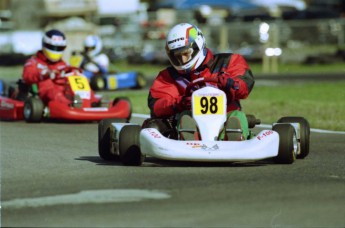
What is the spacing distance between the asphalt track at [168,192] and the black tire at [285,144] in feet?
0.26

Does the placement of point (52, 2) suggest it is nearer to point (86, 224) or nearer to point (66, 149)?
point (66, 149)

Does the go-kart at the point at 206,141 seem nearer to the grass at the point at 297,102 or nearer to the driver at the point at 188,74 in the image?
the driver at the point at 188,74

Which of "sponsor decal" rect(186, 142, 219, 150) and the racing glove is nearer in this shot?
"sponsor decal" rect(186, 142, 219, 150)

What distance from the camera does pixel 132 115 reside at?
14414mm

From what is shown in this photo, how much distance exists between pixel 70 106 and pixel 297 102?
3930mm

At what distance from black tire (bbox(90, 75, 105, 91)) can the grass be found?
25 cm

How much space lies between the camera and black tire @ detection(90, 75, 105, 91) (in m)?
20.1

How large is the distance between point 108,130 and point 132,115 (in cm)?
550

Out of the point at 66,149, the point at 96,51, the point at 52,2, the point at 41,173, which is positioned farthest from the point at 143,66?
the point at 41,173

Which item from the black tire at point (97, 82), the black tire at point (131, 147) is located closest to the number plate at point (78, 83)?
the black tire at point (131, 147)

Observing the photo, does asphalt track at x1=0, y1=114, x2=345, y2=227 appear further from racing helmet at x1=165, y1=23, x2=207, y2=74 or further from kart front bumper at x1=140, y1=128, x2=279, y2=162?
racing helmet at x1=165, y1=23, x2=207, y2=74

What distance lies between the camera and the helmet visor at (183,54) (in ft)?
29.4

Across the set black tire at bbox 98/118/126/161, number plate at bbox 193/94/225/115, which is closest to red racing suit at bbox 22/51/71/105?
black tire at bbox 98/118/126/161

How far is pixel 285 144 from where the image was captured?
8.26 m
